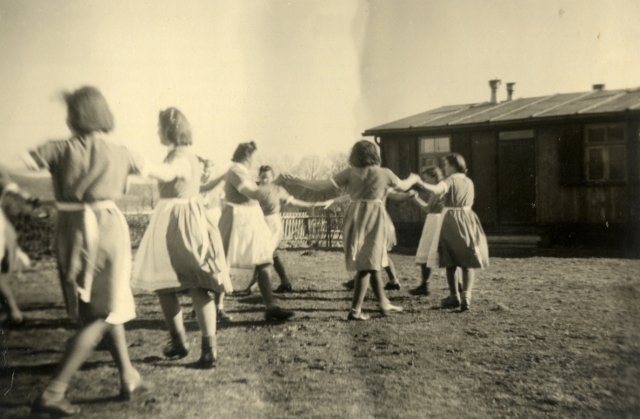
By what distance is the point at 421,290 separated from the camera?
4.17m

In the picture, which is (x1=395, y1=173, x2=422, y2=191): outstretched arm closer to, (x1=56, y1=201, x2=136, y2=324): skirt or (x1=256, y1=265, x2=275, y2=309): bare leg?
(x1=256, y1=265, x2=275, y2=309): bare leg

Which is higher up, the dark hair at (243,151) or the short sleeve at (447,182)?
the dark hair at (243,151)

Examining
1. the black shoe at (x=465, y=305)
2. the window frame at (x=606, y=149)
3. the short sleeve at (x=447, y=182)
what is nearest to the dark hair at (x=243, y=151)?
the short sleeve at (x=447, y=182)

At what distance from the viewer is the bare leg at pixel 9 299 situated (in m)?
2.25

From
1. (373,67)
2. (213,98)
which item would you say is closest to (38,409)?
(213,98)

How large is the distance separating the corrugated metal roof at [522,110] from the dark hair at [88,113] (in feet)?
4.18

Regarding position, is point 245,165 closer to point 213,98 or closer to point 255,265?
point 213,98

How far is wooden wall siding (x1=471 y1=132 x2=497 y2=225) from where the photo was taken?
19.8ft

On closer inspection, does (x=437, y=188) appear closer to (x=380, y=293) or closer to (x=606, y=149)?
(x=380, y=293)

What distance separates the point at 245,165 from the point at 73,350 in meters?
1.11

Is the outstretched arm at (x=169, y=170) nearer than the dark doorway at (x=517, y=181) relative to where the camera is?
Yes

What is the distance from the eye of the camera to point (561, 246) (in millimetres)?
5977

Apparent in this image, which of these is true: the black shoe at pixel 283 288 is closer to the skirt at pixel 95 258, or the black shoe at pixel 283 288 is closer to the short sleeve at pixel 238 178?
the short sleeve at pixel 238 178

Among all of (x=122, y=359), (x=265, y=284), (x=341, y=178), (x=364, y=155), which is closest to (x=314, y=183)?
(x=341, y=178)
